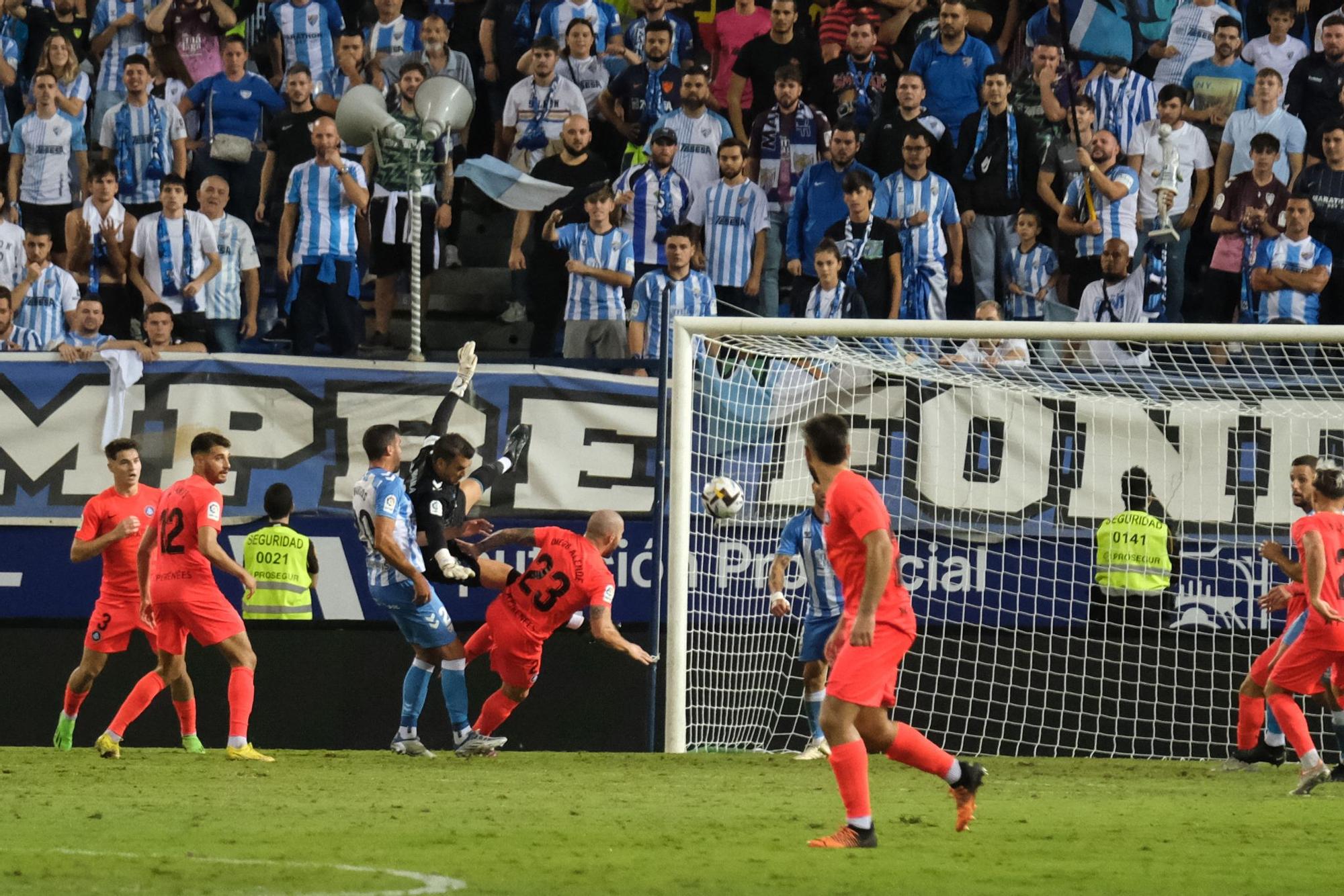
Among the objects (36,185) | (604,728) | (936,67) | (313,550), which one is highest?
(936,67)

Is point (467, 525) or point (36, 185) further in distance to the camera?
point (36, 185)

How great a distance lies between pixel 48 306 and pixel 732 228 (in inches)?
205

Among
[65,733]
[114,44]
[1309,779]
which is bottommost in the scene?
[65,733]

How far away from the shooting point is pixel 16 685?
12.3 metres

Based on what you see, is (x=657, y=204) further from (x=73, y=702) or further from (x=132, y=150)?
(x=73, y=702)

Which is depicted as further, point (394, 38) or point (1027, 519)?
point (394, 38)

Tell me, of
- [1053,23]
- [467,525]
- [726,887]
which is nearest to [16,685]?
[467,525]

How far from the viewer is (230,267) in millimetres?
13930

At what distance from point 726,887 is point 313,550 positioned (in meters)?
6.87

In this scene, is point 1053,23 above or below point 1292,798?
above

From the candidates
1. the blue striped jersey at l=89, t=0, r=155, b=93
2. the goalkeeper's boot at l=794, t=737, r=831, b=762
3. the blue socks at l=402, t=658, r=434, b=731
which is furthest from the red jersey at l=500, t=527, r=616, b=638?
the blue striped jersey at l=89, t=0, r=155, b=93

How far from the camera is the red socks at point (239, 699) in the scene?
1037cm

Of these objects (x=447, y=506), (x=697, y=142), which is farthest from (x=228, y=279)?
(x=447, y=506)

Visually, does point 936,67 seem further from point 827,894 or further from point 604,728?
point 827,894
